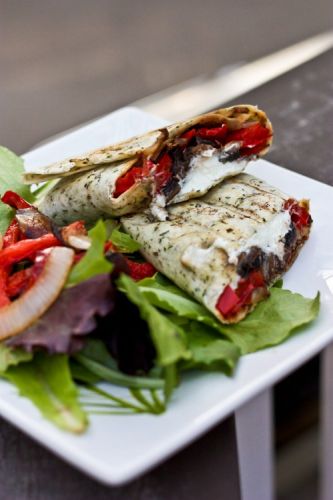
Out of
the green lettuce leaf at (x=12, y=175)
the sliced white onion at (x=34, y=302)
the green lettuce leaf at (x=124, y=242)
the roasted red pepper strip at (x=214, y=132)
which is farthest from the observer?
the green lettuce leaf at (x=12, y=175)

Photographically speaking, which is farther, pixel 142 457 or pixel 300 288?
pixel 300 288

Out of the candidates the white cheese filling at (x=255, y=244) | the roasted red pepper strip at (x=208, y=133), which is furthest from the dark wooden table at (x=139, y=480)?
the roasted red pepper strip at (x=208, y=133)

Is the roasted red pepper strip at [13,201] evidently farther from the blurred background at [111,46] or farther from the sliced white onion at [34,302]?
the blurred background at [111,46]

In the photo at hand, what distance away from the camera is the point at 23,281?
5.36 feet

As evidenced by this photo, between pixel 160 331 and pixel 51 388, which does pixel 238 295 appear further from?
pixel 51 388

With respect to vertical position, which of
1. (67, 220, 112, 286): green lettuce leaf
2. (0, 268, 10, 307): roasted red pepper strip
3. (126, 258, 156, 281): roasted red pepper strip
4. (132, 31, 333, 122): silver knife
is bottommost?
(132, 31, 333, 122): silver knife

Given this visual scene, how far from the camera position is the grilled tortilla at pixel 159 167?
1851 millimetres

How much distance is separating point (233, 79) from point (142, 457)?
3.74 m

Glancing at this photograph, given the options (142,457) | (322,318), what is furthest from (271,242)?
(142,457)

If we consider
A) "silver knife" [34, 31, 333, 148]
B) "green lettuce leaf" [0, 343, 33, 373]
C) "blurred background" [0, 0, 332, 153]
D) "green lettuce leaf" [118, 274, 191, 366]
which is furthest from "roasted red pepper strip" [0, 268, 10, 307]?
"blurred background" [0, 0, 332, 153]

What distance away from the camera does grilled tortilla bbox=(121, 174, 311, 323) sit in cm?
166

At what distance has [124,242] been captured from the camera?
185 centimetres

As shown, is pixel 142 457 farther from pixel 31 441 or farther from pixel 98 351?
pixel 31 441

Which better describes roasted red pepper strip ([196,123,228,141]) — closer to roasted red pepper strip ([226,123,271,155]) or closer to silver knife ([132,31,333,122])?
roasted red pepper strip ([226,123,271,155])
